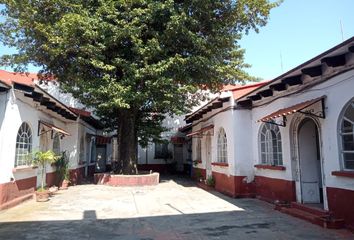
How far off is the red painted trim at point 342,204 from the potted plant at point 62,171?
39.6 ft

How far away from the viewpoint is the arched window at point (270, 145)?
10.8 m

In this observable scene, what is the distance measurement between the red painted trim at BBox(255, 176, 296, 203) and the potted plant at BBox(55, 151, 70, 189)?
9.19 m

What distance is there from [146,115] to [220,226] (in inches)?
536

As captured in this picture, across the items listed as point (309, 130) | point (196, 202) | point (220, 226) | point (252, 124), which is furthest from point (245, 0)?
point (220, 226)

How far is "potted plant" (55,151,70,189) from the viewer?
51.3 ft

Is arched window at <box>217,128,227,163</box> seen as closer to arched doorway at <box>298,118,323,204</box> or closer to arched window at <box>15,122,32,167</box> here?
arched doorway at <box>298,118,323,204</box>

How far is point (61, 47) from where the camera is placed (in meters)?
12.6

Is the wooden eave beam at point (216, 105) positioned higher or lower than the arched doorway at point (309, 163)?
higher

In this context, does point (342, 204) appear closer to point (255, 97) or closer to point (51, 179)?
point (255, 97)

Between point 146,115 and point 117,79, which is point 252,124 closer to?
point 117,79

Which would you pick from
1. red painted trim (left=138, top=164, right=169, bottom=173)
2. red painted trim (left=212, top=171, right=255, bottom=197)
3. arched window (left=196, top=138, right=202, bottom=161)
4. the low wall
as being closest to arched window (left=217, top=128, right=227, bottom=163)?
red painted trim (left=212, top=171, right=255, bottom=197)

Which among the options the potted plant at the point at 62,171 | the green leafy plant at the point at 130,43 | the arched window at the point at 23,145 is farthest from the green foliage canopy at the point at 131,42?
the potted plant at the point at 62,171

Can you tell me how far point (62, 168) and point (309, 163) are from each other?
37.3 feet

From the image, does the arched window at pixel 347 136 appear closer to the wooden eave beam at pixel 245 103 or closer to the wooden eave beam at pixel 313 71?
the wooden eave beam at pixel 313 71
